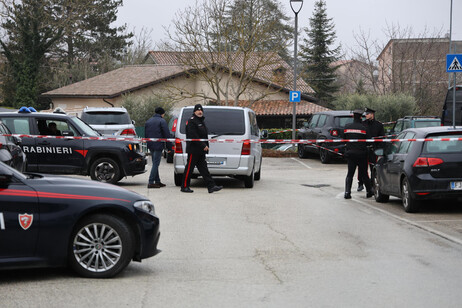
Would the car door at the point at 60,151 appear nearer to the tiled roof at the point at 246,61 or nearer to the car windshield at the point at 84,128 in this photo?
the car windshield at the point at 84,128

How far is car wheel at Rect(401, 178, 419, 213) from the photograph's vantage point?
11648mm

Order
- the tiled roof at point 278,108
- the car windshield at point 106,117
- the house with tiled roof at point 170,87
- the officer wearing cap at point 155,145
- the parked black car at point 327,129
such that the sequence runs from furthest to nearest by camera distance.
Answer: the tiled roof at point 278,108, the house with tiled roof at point 170,87, the parked black car at point 327,129, the car windshield at point 106,117, the officer wearing cap at point 155,145

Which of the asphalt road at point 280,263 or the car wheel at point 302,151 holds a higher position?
the car wheel at point 302,151

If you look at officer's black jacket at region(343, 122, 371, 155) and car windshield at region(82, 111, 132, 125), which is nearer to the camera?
officer's black jacket at region(343, 122, 371, 155)

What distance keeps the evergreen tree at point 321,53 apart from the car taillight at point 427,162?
54125 millimetres

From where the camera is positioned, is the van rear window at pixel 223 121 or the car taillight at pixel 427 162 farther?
the van rear window at pixel 223 121

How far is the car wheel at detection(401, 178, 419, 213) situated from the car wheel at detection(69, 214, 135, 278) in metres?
6.42

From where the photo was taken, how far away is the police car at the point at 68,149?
15.1 metres

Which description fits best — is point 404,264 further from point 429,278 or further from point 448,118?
point 448,118

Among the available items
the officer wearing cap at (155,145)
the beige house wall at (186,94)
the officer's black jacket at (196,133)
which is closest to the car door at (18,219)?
the officer's black jacket at (196,133)

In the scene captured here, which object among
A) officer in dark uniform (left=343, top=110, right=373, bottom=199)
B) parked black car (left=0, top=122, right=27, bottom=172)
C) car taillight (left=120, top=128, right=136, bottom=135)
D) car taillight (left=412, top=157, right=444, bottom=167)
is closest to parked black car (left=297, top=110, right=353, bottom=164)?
car taillight (left=120, top=128, right=136, bottom=135)

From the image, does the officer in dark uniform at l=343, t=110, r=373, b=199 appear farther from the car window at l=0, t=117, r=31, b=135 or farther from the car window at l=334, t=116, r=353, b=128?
the car window at l=334, t=116, r=353, b=128

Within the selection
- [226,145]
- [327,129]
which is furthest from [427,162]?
[327,129]

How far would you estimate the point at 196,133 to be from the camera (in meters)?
14.2
